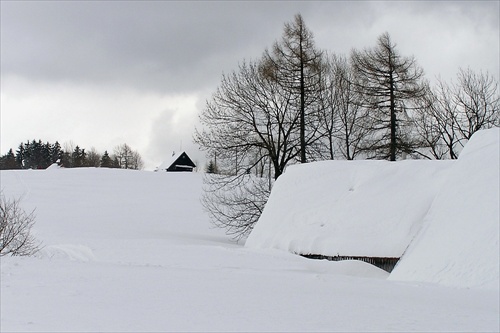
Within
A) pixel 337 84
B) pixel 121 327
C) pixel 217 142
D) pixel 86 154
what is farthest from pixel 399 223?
pixel 86 154

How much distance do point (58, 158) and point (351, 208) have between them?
313ft

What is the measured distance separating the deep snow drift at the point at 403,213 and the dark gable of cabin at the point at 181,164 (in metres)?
52.5

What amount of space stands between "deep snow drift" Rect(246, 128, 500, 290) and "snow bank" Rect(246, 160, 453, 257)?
1.0 inches

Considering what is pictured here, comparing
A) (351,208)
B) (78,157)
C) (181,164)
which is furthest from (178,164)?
(351,208)

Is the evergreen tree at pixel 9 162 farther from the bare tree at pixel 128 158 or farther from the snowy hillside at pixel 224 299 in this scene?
the snowy hillside at pixel 224 299

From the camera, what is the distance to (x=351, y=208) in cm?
1305

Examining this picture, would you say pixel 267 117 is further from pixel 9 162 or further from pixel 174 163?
pixel 9 162

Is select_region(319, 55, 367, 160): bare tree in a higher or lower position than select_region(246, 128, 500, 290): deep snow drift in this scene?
higher

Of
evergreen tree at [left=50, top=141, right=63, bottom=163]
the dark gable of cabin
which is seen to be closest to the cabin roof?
the dark gable of cabin

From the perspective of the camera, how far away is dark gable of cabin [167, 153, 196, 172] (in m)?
67.5

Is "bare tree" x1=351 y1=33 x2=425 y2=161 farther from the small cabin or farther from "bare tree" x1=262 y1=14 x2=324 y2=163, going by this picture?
the small cabin

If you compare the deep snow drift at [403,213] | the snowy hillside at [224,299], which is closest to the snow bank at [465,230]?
the deep snow drift at [403,213]

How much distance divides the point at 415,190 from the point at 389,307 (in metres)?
6.97

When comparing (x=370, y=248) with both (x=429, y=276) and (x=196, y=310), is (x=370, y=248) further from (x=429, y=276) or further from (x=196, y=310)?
(x=196, y=310)
